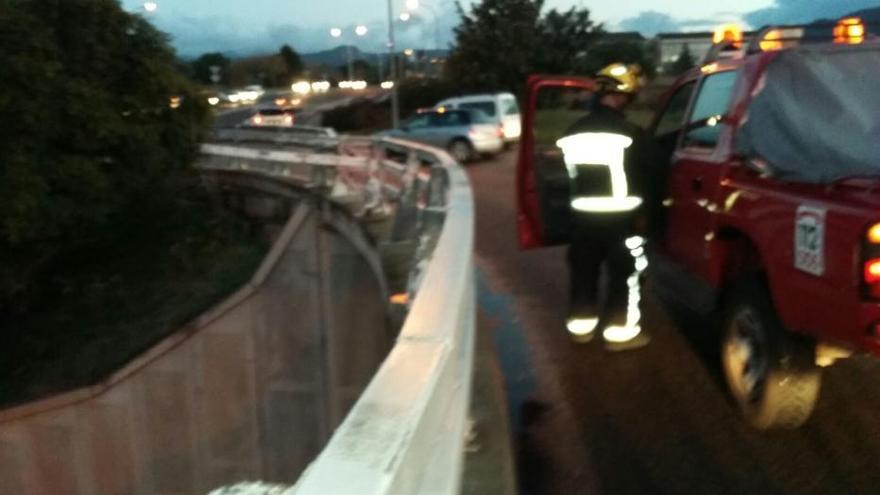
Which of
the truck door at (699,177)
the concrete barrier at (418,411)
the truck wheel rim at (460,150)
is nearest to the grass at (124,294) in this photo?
the truck wheel rim at (460,150)

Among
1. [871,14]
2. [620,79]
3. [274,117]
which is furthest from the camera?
[274,117]

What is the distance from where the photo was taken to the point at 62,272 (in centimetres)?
2214

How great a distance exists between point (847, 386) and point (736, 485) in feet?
6.14

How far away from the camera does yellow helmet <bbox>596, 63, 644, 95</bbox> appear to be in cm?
772

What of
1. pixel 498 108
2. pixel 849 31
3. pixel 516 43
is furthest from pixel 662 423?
pixel 516 43

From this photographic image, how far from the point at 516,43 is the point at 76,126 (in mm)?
37056

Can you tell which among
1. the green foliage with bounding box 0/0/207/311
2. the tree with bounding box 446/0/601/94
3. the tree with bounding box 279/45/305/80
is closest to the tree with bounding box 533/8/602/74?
the tree with bounding box 446/0/601/94

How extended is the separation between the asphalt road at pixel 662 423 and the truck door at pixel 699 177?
2.50 feet

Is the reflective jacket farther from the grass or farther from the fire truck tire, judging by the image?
the grass

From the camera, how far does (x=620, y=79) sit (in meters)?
7.91

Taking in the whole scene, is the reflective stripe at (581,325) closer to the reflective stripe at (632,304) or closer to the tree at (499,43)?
the reflective stripe at (632,304)

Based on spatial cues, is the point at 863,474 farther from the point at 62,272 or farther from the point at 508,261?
the point at 62,272

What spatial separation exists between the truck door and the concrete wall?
746 cm

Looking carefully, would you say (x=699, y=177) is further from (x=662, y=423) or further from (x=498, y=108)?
(x=498, y=108)
